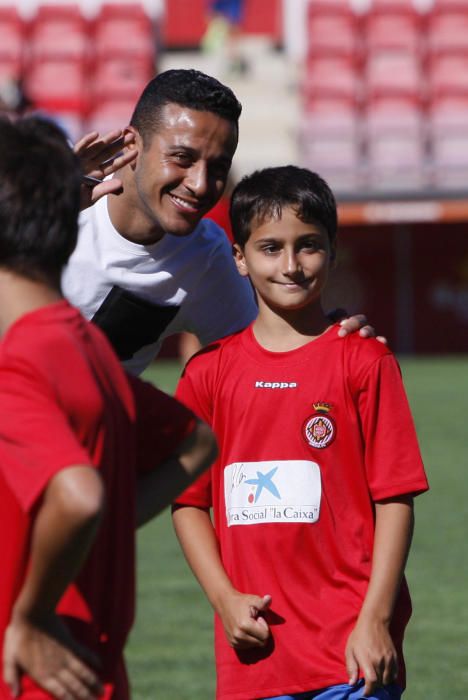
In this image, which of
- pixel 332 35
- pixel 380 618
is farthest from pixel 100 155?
pixel 332 35

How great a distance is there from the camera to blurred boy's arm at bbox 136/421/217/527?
7.72ft

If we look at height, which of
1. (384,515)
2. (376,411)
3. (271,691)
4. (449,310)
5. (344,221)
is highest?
(376,411)

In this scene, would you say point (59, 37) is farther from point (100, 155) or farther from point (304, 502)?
point (304, 502)

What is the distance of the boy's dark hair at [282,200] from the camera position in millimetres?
3160

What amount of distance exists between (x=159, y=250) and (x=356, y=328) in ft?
2.66

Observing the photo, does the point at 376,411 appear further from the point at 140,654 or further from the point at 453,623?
the point at 453,623

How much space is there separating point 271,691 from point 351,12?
20463mm

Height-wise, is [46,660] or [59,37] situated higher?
[46,660]

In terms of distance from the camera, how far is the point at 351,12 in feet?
73.7

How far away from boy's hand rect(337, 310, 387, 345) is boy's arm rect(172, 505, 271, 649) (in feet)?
1.68

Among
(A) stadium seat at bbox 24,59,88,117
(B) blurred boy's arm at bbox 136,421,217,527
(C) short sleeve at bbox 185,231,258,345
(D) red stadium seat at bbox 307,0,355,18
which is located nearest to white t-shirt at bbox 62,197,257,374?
(C) short sleeve at bbox 185,231,258,345

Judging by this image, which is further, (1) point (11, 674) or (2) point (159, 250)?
(2) point (159, 250)

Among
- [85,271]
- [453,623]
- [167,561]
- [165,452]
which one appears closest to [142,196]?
[85,271]

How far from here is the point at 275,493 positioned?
303 centimetres
